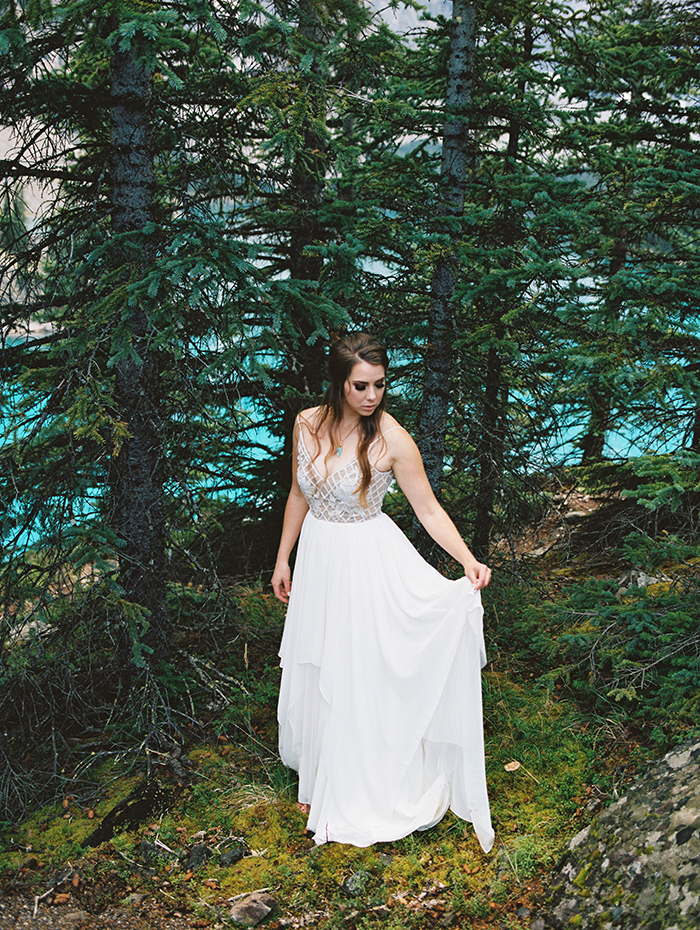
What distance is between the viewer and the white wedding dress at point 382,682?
13.9ft

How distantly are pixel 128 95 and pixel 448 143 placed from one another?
2.95 m

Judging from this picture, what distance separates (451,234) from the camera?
244 inches

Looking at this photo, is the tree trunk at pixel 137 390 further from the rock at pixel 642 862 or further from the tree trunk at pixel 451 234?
the rock at pixel 642 862

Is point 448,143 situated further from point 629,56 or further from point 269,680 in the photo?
point 269,680

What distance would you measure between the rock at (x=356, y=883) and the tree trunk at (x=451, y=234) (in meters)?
3.41

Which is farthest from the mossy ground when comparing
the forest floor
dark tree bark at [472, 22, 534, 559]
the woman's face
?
the woman's face

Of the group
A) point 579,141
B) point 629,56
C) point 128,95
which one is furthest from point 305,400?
point 629,56

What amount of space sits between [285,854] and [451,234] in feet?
17.4

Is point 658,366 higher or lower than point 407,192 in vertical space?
lower

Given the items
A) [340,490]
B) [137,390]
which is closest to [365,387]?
[340,490]

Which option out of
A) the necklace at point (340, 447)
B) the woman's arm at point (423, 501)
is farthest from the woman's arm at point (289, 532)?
the woman's arm at point (423, 501)

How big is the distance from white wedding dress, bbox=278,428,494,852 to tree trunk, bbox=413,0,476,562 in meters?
2.36

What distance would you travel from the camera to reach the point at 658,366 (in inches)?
198

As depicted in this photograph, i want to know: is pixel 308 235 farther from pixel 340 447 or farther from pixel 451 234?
pixel 340 447
